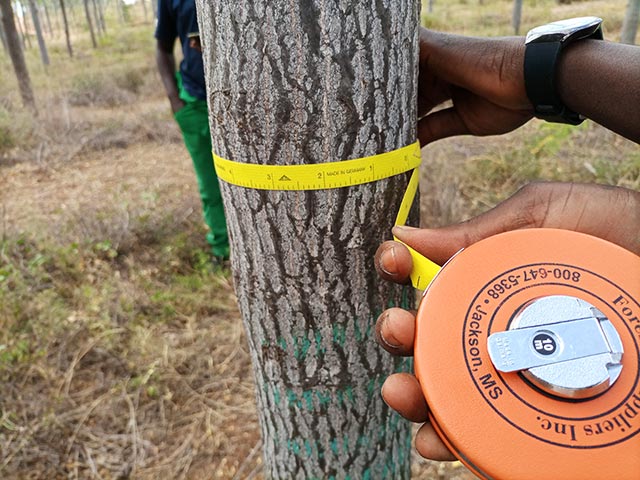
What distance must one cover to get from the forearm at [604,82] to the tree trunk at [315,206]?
446 mm

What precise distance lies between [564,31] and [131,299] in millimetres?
2756

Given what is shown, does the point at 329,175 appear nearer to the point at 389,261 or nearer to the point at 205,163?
the point at 389,261

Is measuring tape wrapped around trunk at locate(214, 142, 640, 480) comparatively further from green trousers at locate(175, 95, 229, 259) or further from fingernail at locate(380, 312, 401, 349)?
green trousers at locate(175, 95, 229, 259)

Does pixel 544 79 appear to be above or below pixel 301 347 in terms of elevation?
above

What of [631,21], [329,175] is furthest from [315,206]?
[631,21]

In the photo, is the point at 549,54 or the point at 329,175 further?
the point at 549,54

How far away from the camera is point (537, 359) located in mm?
785

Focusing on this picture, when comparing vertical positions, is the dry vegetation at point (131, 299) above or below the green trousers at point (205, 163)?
below

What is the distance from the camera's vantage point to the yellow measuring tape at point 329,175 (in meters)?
1.03

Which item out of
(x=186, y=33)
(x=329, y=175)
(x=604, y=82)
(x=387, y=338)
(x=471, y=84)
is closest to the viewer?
(x=387, y=338)

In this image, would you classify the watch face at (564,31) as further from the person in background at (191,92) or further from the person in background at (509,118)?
the person in background at (191,92)

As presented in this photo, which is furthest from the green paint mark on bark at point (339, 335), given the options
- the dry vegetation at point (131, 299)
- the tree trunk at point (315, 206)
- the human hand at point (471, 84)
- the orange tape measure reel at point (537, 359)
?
the dry vegetation at point (131, 299)

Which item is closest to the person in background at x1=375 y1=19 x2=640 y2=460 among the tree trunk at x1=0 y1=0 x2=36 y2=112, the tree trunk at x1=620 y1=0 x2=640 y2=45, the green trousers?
the green trousers

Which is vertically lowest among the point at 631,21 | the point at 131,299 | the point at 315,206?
the point at 131,299
